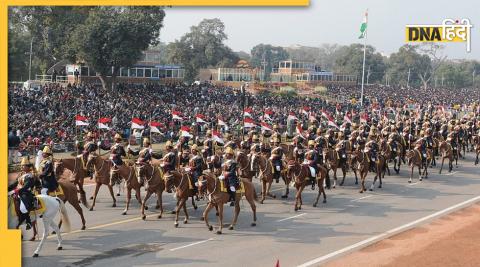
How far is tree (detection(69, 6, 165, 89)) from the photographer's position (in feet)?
176

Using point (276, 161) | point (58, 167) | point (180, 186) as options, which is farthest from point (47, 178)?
point (276, 161)

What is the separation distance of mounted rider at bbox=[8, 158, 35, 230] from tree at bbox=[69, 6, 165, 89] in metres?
39.4

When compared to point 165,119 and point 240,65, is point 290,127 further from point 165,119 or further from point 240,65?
point 240,65

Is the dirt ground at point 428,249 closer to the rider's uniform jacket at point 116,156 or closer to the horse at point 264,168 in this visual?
the horse at point 264,168

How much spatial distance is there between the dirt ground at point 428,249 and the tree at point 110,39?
134 feet

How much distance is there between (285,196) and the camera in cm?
2450

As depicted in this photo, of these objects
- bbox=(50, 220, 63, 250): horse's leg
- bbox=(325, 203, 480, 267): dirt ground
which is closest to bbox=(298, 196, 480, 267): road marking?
bbox=(325, 203, 480, 267): dirt ground

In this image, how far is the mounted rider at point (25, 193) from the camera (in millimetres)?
15484

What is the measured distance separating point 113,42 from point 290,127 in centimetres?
2113

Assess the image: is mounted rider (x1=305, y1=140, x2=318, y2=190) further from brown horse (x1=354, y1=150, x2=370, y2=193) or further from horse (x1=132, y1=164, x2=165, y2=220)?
horse (x1=132, y1=164, x2=165, y2=220)

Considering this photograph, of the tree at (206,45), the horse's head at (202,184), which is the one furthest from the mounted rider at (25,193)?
the tree at (206,45)

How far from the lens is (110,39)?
54.1 metres

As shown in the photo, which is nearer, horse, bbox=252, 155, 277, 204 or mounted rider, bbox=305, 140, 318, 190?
mounted rider, bbox=305, 140, 318, 190

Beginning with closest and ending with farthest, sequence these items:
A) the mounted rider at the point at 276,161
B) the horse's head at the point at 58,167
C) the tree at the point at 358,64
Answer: the horse's head at the point at 58,167, the mounted rider at the point at 276,161, the tree at the point at 358,64
